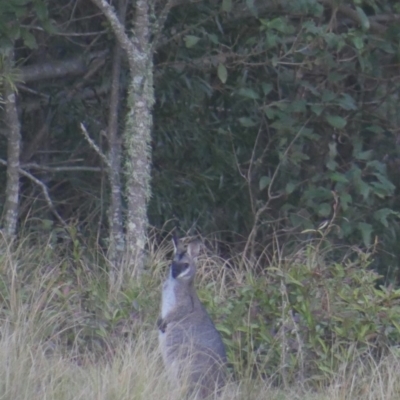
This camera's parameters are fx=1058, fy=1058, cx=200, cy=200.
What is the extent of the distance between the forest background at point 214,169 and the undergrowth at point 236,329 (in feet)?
0.06

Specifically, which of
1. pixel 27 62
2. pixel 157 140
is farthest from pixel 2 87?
pixel 157 140

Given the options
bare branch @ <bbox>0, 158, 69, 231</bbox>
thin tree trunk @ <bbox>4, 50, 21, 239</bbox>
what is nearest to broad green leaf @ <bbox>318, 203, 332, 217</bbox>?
bare branch @ <bbox>0, 158, 69, 231</bbox>

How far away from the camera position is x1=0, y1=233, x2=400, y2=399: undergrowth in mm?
6105

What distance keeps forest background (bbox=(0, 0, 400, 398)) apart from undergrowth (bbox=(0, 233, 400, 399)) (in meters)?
0.02

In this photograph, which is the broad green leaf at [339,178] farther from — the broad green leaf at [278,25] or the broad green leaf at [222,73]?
the broad green leaf at [278,25]

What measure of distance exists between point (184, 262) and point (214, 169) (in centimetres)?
273

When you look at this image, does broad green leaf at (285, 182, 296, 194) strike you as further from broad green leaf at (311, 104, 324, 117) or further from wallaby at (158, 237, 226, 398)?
wallaby at (158, 237, 226, 398)

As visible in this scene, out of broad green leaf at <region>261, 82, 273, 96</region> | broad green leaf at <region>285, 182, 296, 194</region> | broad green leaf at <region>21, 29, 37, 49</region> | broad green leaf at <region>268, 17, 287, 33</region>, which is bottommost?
broad green leaf at <region>285, 182, 296, 194</region>

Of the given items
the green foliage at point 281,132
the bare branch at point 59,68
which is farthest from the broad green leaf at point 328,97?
the bare branch at point 59,68

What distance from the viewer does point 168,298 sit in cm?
706

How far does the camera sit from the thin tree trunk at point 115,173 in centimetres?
824

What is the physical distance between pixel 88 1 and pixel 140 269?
2.86 m

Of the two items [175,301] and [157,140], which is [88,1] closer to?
[157,140]

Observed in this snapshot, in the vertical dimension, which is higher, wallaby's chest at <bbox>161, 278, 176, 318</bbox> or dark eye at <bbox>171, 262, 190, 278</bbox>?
dark eye at <bbox>171, 262, 190, 278</bbox>
